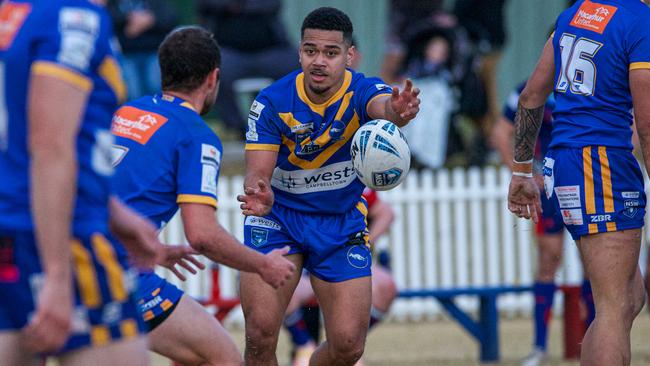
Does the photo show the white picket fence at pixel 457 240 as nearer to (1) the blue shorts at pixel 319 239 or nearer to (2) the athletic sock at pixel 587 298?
(2) the athletic sock at pixel 587 298

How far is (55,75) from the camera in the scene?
323cm

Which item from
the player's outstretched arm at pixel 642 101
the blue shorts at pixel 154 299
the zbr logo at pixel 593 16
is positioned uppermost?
the zbr logo at pixel 593 16

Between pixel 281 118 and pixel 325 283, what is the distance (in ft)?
3.10

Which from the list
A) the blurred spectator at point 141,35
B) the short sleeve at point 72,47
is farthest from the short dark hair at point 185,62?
the blurred spectator at point 141,35

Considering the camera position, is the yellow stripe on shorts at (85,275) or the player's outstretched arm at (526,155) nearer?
the yellow stripe on shorts at (85,275)

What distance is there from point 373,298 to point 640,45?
3.72 meters

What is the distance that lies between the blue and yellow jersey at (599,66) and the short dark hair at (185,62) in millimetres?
1752

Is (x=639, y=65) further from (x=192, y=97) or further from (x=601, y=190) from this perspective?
(x=192, y=97)

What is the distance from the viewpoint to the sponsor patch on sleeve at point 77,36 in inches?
128

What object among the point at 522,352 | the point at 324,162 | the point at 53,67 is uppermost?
the point at 53,67

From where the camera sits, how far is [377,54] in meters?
16.6

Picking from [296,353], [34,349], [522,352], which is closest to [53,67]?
[34,349]

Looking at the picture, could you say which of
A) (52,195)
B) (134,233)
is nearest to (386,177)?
(134,233)

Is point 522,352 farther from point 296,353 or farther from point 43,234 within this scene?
point 43,234
